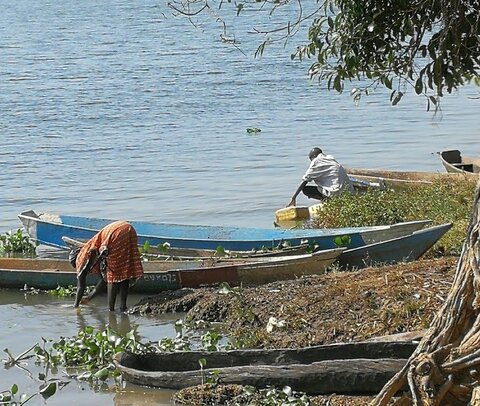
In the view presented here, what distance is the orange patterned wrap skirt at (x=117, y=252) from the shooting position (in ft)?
35.0

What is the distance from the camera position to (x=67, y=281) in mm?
11844

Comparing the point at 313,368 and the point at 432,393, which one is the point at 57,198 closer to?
the point at 313,368

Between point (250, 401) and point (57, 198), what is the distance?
11.5 m

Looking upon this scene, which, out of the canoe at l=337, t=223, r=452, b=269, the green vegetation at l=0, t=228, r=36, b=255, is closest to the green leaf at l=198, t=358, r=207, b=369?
the canoe at l=337, t=223, r=452, b=269

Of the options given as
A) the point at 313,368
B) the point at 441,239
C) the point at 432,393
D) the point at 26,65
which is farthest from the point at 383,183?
the point at 26,65

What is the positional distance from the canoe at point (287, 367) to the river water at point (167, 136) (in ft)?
0.67

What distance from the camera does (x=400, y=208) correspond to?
513 inches

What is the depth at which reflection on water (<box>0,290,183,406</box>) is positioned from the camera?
8258mm

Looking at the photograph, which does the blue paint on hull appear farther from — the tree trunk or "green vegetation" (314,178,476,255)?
the tree trunk

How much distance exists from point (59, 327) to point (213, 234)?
9.56 feet

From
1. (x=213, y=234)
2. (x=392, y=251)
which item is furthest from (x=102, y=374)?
(x=213, y=234)

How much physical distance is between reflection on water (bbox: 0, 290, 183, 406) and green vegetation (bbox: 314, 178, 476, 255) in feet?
9.35

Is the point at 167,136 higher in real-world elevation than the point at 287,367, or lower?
lower

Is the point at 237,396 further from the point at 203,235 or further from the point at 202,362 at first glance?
the point at 203,235
